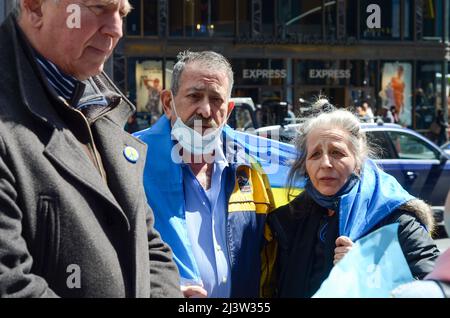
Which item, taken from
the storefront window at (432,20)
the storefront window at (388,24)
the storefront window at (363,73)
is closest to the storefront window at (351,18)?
the storefront window at (388,24)

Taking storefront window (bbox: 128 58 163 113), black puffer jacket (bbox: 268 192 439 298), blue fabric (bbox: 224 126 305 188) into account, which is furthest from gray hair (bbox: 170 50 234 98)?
storefront window (bbox: 128 58 163 113)

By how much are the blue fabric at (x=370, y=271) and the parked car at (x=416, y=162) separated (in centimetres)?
996

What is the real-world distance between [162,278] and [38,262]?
1.70ft

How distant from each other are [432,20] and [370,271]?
1229 inches

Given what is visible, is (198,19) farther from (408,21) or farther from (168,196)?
(168,196)

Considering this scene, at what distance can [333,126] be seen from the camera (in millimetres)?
→ 3639

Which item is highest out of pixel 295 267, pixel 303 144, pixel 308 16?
pixel 308 16

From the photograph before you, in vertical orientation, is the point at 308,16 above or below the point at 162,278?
above

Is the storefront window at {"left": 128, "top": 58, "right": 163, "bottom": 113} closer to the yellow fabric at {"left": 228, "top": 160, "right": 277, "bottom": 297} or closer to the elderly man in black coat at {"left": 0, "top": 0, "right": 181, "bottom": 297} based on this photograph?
the yellow fabric at {"left": 228, "top": 160, "right": 277, "bottom": 297}

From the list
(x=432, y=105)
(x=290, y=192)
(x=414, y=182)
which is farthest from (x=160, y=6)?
(x=290, y=192)

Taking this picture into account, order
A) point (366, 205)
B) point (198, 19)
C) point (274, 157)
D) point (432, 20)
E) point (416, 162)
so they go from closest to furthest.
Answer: point (366, 205)
point (274, 157)
point (416, 162)
point (198, 19)
point (432, 20)

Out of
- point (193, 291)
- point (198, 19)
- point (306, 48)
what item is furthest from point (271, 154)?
point (306, 48)
